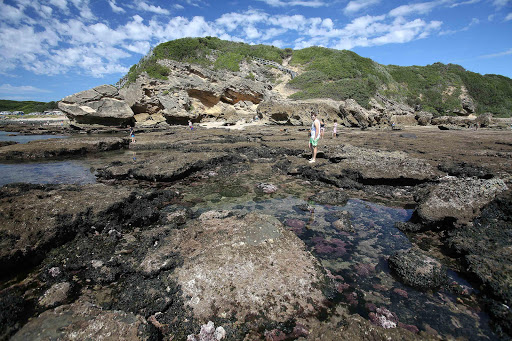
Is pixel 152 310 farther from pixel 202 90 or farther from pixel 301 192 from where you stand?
pixel 202 90

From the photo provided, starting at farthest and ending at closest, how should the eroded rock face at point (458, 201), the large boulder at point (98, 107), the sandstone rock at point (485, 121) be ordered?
1. the sandstone rock at point (485, 121)
2. the large boulder at point (98, 107)
3. the eroded rock face at point (458, 201)

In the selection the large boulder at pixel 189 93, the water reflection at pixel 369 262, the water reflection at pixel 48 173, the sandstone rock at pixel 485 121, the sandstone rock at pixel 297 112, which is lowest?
the water reflection at pixel 369 262

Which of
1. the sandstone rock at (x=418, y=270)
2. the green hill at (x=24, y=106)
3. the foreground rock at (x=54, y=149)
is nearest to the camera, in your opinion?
the sandstone rock at (x=418, y=270)

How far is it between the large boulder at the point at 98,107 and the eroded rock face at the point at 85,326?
95.4 ft

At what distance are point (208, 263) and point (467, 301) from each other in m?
3.16

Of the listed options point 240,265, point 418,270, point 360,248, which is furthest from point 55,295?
point 418,270

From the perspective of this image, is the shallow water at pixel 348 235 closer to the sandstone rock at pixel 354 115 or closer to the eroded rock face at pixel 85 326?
the eroded rock face at pixel 85 326

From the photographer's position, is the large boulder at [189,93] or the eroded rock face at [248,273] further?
the large boulder at [189,93]

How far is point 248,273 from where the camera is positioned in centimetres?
308

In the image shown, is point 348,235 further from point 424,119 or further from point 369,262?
point 424,119

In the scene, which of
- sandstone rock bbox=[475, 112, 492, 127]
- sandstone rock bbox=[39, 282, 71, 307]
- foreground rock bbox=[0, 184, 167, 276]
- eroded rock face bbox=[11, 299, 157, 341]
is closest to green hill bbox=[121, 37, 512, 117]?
sandstone rock bbox=[475, 112, 492, 127]

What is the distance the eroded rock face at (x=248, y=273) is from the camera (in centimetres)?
273

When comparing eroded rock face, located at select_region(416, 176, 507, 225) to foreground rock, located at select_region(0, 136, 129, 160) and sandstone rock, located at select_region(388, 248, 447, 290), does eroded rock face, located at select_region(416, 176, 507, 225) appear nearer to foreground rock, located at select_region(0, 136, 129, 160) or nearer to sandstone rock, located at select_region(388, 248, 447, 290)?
sandstone rock, located at select_region(388, 248, 447, 290)

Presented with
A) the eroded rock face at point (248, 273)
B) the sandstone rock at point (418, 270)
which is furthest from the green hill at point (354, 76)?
the eroded rock face at point (248, 273)
